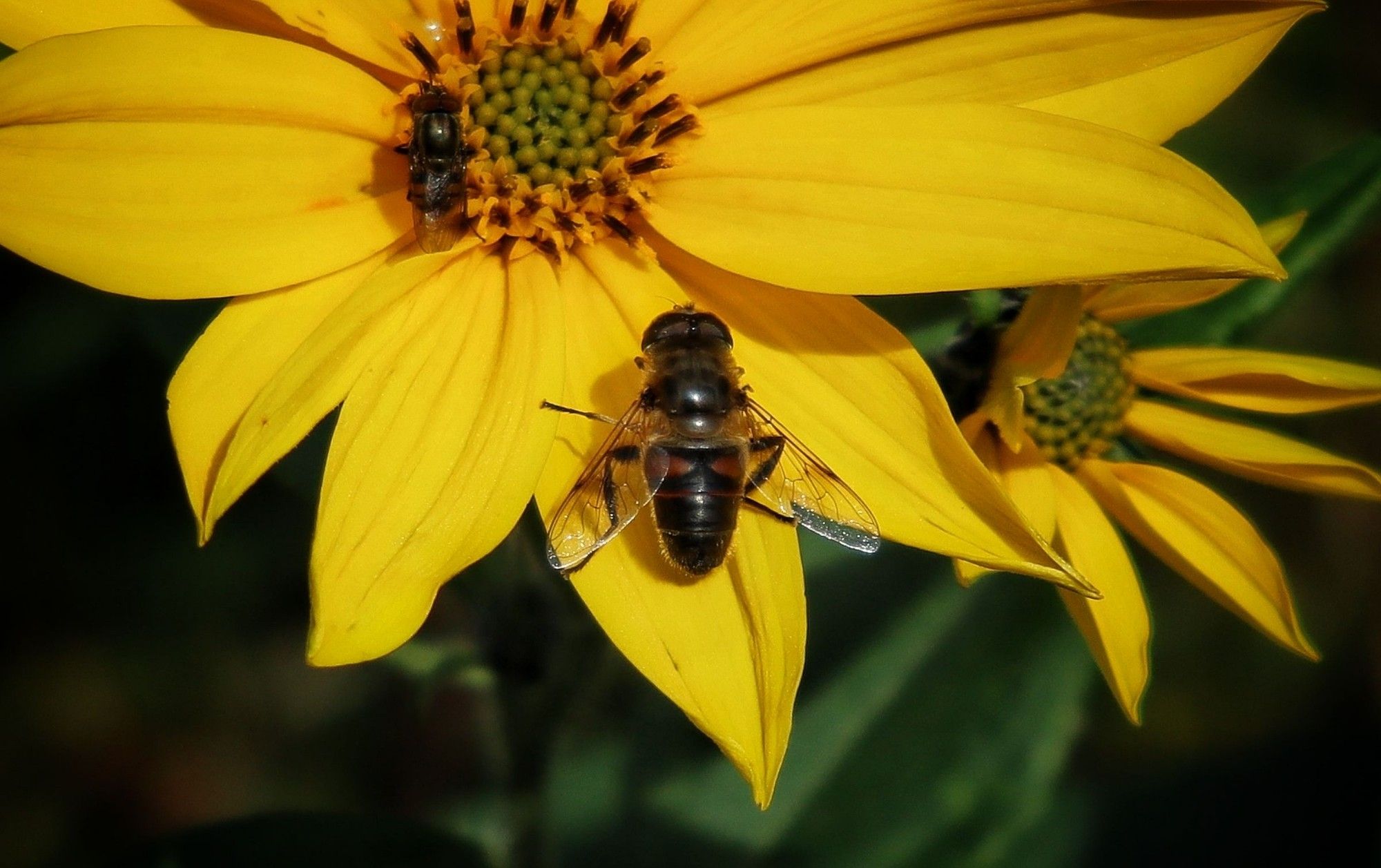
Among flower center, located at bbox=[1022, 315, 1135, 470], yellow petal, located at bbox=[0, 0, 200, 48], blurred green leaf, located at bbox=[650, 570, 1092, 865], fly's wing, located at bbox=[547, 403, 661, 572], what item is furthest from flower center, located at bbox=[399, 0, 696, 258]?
blurred green leaf, located at bbox=[650, 570, 1092, 865]

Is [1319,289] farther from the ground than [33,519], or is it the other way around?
[1319,289]

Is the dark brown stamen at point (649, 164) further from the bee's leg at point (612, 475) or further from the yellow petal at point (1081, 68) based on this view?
the bee's leg at point (612, 475)

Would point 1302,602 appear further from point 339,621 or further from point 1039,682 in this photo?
point 339,621

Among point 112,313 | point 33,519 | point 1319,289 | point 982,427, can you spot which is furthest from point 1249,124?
point 33,519

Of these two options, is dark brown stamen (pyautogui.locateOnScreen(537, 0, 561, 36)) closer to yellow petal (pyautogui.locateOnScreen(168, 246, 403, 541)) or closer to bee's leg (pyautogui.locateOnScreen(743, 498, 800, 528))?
yellow petal (pyautogui.locateOnScreen(168, 246, 403, 541))

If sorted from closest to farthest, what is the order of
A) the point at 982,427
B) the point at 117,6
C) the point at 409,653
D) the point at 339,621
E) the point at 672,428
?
the point at 339,621
the point at 117,6
the point at 672,428
the point at 982,427
the point at 409,653

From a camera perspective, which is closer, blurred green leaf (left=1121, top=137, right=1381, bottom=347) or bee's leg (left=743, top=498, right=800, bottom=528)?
bee's leg (left=743, top=498, right=800, bottom=528)

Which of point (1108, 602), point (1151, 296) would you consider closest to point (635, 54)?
point (1151, 296)
